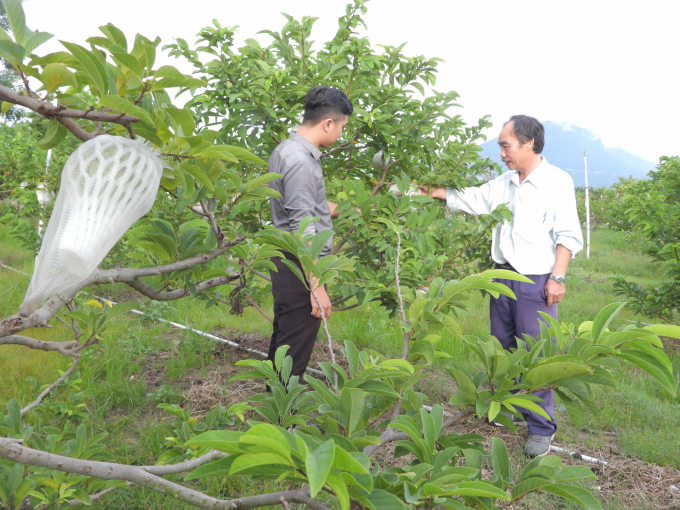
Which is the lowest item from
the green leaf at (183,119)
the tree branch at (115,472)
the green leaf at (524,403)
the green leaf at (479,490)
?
the tree branch at (115,472)

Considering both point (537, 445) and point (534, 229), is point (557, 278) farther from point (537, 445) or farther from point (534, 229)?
point (537, 445)

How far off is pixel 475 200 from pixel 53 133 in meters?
2.73

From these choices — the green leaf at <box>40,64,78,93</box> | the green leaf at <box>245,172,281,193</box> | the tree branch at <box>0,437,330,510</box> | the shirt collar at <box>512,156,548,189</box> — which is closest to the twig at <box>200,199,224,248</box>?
the green leaf at <box>245,172,281,193</box>

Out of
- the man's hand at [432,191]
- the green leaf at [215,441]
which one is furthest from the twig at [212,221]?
the man's hand at [432,191]

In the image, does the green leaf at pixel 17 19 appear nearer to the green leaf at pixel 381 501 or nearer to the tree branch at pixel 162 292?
the tree branch at pixel 162 292

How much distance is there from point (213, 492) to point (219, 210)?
141cm

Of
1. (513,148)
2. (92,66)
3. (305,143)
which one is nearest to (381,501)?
(92,66)

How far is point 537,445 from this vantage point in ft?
8.93

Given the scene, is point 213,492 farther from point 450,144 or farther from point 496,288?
point 450,144

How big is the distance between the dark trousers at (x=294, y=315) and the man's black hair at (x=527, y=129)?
5.43 feet

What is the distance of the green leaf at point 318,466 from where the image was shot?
47cm

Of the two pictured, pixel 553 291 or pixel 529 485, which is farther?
pixel 553 291

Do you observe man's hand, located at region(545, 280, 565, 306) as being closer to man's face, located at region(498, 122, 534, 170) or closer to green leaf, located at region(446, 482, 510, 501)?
man's face, located at region(498, 122, 534, 170)

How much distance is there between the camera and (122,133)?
0.99 metres
